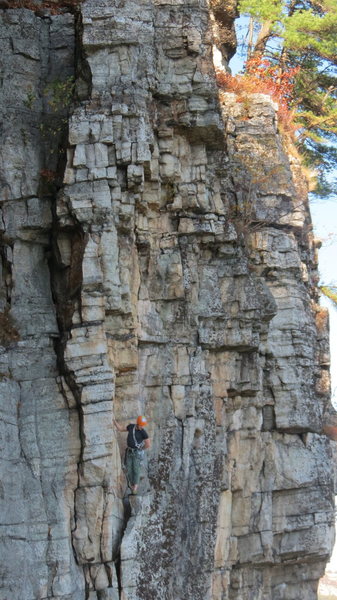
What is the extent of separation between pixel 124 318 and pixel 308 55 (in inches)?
558

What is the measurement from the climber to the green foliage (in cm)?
1276

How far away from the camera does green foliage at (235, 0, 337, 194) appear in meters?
26.9

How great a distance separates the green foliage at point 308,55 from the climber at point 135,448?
12760 mm

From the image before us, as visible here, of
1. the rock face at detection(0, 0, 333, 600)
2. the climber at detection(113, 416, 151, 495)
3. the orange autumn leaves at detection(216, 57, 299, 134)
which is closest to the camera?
the rock face at detection(0, 0, 333, 600)

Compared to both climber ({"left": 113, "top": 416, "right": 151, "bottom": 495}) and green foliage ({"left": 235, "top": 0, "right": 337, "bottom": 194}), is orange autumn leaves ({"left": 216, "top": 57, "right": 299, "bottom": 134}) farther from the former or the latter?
climber ({"left": 113, "top": 416, "right": 151, "bottom": 495})

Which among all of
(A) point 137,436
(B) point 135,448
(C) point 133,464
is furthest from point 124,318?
(C) point 133,464

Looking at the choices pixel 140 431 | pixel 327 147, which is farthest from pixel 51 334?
pixel 327 147

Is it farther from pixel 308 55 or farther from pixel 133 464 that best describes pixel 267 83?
pixel 133 464

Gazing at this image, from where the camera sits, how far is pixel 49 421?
Answer: 16.0 m

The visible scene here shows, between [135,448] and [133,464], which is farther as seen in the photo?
[133,464]

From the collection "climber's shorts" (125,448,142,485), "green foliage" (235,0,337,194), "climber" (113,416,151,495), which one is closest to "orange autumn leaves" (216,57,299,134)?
"green foliage" (235,0,337,194)

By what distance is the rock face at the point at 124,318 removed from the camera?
617 inches

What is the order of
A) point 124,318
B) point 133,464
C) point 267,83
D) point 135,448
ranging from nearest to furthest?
1. point 135,448
2. point 133,464
3. point 124,318
4. point 267,83

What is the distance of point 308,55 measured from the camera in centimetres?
2794
